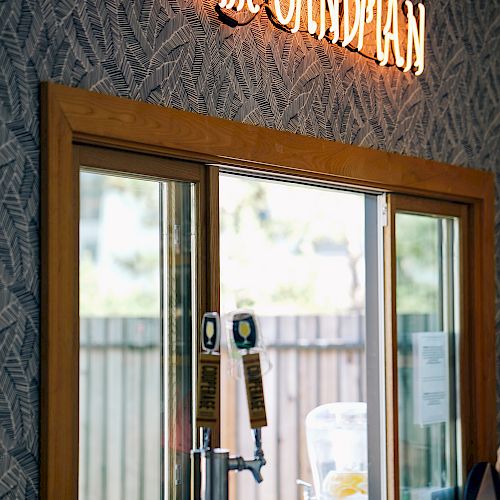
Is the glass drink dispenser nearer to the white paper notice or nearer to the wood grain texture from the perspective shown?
the white paper notice

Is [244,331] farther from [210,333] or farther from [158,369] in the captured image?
[158,369]

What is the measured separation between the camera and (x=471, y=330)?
3.78m

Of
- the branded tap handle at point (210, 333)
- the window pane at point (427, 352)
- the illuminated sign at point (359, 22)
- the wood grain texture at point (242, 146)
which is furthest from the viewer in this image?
the window pane at point (427, 352)

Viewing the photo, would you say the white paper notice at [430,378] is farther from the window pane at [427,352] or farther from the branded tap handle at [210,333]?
the branded tap handle at [210,333]

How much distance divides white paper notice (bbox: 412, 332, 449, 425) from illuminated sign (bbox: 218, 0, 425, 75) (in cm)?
108

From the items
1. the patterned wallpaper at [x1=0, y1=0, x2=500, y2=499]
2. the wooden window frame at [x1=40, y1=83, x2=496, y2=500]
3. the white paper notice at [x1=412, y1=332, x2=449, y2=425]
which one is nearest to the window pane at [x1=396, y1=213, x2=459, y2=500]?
the white paper notice at [x1=412, y1=332, x2=449, y2=425]

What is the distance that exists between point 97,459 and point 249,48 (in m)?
1.49

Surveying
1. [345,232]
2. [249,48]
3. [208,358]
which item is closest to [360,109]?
[249,48]

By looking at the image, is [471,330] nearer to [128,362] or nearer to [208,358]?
[128,362]

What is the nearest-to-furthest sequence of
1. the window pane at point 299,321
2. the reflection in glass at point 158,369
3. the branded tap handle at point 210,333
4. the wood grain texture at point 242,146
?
the wood grain texture at point 242,146 → the branded tap handle at point 210,333 → the reflection in glass at point 158,369 → the window pane at point 299,321

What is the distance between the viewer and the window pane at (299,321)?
370cm

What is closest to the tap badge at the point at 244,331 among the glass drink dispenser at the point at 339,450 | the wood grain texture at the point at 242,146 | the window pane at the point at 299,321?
the wood grain texture at the point at 242,146

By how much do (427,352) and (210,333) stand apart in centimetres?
147

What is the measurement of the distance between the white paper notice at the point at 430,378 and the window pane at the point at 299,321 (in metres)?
0.25
